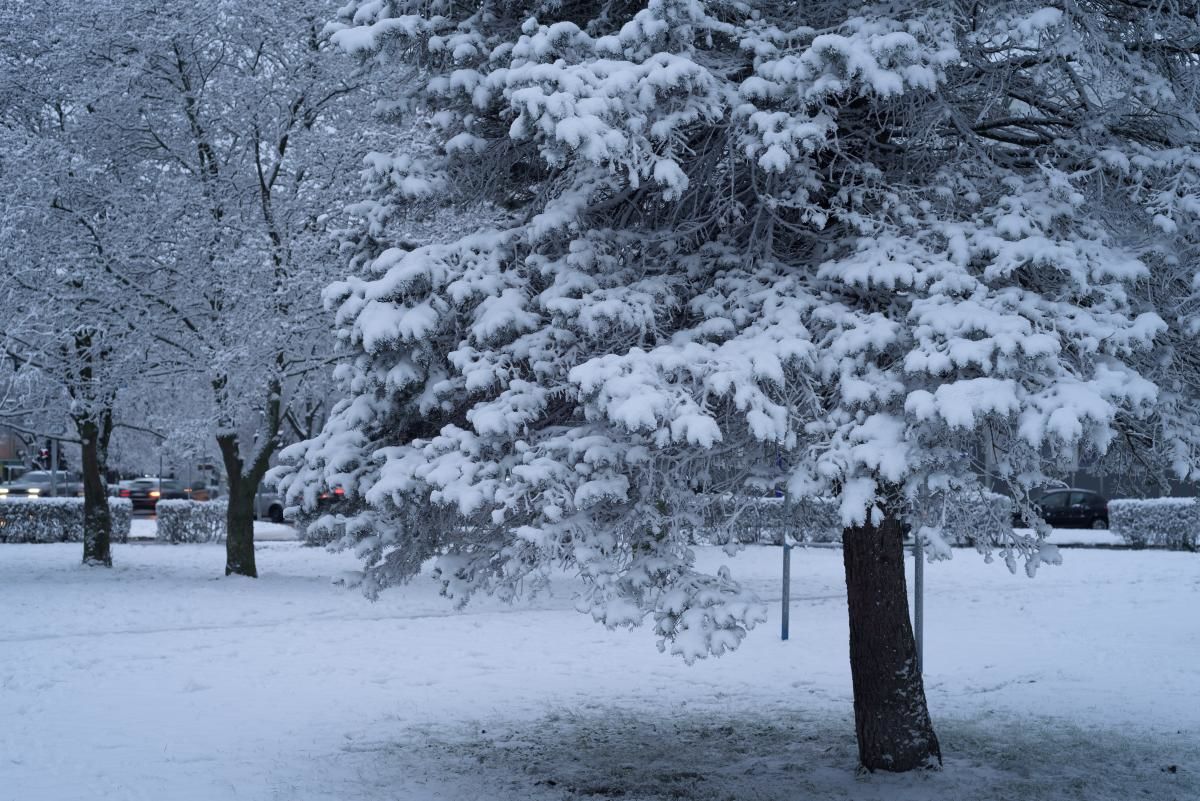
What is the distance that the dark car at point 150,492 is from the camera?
4109cm

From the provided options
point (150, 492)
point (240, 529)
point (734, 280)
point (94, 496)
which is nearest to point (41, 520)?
point (94, 496)

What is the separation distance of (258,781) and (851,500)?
13.2 ft

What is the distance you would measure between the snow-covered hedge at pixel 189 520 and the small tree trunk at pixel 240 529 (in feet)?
31.2

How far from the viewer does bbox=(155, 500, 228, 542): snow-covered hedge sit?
26.8m

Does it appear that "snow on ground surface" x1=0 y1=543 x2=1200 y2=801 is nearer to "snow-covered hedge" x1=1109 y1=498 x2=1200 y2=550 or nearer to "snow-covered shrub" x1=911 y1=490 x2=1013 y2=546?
"snow-covered shrub" x1=911 y1=490 x2=1013 y2=546

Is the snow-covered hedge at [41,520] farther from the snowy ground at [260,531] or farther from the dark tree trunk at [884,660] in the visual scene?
the dark tree trunk at [884,660]

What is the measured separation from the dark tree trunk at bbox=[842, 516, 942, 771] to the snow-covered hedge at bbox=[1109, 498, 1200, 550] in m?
19.3

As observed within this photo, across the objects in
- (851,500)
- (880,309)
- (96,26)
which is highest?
(96,26)

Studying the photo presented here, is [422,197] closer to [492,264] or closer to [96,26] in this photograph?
[492,264]

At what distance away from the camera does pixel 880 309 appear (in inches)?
232

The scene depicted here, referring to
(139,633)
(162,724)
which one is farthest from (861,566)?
(139,633)

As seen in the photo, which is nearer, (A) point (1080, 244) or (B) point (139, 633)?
(A) point (1080, 244)

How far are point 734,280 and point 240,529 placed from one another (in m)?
13.3

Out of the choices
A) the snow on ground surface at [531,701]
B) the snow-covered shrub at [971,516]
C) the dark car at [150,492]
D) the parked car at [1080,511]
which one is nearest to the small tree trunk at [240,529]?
the snow on ground surface at [531,701]
